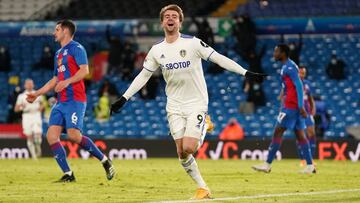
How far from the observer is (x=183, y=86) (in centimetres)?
1178

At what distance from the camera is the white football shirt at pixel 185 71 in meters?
11.8

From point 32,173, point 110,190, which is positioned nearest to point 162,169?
point 32,173

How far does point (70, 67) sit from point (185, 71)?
11.8ft

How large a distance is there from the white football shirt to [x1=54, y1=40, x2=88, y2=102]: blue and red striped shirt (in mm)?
3243

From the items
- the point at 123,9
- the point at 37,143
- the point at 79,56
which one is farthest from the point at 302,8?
the point at 79,56

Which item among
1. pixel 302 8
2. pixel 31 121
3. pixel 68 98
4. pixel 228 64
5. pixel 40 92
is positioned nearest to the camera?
pixel 228 64

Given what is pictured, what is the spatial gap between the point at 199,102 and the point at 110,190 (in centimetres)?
226

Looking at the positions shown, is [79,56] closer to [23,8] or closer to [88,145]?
[88,145]

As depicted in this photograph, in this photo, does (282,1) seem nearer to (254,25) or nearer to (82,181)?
(254,25)

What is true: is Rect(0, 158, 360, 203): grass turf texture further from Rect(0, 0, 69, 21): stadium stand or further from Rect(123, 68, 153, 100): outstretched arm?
Rect(0, 0, 69, 21): stadium stand

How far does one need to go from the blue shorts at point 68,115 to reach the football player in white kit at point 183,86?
3.05 m

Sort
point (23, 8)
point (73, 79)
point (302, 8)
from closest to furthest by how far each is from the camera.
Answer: point (73, 79) < point (302, 8) < point (23, 8)

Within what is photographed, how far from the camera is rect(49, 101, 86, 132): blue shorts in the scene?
1471 cm

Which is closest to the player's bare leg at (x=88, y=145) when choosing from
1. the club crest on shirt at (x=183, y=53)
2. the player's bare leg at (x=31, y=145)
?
the club crest on shirt at (x=183, y=53)
